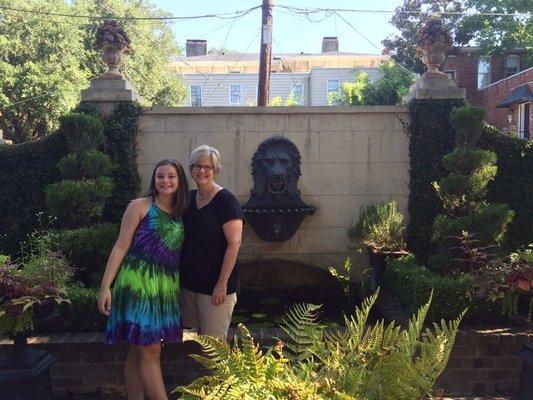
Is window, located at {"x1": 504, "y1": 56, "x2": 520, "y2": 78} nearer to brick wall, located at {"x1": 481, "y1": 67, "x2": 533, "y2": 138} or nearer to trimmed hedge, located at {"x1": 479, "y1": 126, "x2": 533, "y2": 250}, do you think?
brick wall, located at {"x1": 481, "y1": 67, "x2": 533, "y2": 138}

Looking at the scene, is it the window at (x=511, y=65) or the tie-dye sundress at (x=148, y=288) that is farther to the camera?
the window at (x=511, y=65)

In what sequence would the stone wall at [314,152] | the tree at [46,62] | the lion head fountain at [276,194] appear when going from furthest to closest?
the tree at [46,62]
the stone wall at [314,152]
the lion head fountain at [276,194]

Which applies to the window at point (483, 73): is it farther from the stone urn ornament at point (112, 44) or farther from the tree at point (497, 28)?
the stone urn ornament at point (112, 44)

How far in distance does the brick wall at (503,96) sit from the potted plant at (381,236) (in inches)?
623

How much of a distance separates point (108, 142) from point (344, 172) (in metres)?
2.95

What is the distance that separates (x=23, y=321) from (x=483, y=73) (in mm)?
26608

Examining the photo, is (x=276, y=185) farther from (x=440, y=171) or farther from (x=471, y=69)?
(x=471, y=69)

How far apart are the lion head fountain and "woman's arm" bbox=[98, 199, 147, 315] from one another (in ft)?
10.8

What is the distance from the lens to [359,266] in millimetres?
6441

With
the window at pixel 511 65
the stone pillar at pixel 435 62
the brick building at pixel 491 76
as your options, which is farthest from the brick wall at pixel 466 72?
the stone pillar at pixel 435 62

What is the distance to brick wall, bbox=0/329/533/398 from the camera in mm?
3775

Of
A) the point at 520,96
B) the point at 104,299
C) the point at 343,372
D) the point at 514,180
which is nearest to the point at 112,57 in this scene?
the point at 104,299

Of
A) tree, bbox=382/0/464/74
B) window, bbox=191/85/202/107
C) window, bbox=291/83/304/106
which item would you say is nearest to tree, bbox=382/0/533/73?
tree, bbox=382/0/464/74

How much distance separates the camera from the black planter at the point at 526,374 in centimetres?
315
